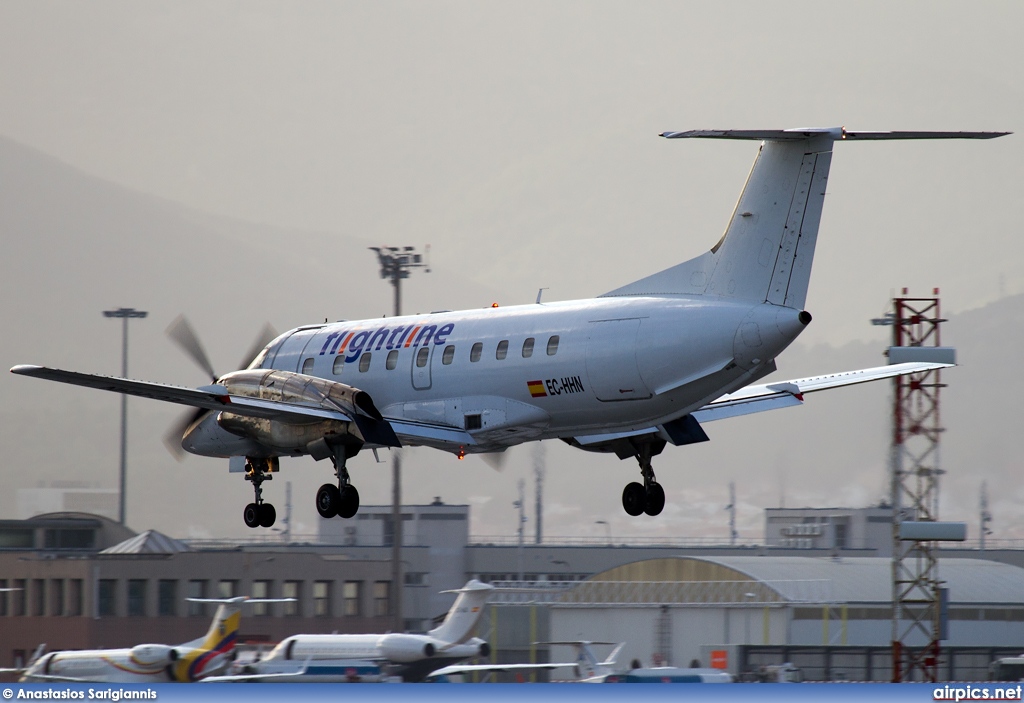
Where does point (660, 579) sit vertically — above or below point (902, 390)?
below

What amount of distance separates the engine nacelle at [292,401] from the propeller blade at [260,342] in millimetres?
2564

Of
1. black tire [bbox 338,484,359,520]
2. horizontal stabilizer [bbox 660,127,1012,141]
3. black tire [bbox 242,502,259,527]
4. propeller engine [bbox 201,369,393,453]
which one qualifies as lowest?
black tire [bbox 242,502,259,527]

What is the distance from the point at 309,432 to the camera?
104 ft

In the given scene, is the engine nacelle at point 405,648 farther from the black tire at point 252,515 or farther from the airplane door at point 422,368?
the airplane door at point 422,368

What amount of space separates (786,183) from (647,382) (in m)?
4.57

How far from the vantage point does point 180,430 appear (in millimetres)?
35656

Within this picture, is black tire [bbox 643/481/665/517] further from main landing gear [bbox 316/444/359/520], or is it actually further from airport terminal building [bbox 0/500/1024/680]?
airport terminal building [bbox 0/500/1024/680]

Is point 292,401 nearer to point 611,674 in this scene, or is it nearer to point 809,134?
point 809,134

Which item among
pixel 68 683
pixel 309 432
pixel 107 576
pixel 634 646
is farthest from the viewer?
pixel 107 576

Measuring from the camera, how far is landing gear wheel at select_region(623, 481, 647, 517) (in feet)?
103

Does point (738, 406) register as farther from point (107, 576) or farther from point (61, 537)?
point (61, 537)

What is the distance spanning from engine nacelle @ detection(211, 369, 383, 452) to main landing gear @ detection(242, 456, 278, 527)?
95 cm

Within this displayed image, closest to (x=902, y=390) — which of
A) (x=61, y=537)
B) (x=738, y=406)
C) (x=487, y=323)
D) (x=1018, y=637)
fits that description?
(x=1018, y=637)

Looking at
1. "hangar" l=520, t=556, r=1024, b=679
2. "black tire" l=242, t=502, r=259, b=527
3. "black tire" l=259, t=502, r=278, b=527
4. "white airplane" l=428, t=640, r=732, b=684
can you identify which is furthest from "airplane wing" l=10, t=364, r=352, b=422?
"hangar" l=520, t=556, r=1024, b=679
